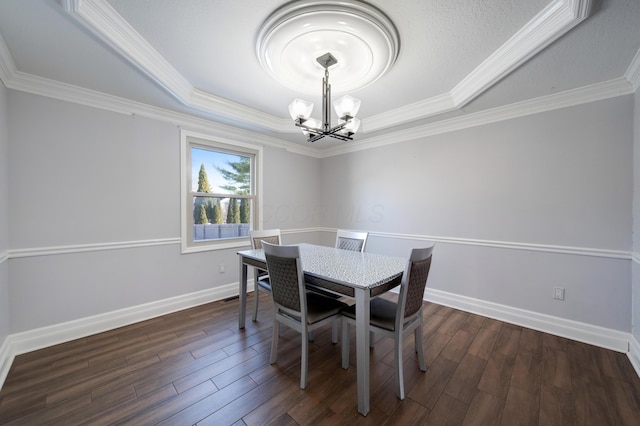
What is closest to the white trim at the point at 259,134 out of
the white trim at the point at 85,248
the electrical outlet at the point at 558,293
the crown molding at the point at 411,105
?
the crown molding at the point at 411,105

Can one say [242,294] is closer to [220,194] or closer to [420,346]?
[220,194]

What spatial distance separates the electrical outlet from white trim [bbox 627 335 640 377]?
491mm

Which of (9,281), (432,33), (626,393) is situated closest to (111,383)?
(9,281)

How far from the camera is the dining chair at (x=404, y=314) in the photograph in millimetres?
1582

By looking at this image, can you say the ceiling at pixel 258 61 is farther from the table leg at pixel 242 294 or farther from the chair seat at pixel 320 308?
the chair seat at pixel 320 308

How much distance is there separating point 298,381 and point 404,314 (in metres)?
0.91

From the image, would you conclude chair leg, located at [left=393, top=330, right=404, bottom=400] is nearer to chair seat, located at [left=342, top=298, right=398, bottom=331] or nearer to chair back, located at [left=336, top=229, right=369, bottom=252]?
chair seat, located at [left=342, top=298, right=398, bottom=331]

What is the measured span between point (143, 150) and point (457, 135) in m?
3.72

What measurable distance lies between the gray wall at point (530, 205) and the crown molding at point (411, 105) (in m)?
0.59

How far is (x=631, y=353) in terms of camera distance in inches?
79.5

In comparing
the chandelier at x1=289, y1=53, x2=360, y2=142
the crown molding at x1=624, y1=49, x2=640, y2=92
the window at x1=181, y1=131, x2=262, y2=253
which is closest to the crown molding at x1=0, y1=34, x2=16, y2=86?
the window at x1=181, y1=131, x2=262, y2=253

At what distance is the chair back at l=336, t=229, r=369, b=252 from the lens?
8.95ft

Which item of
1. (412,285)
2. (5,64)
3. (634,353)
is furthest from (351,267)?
(5,64)

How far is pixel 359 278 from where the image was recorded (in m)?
1.59
